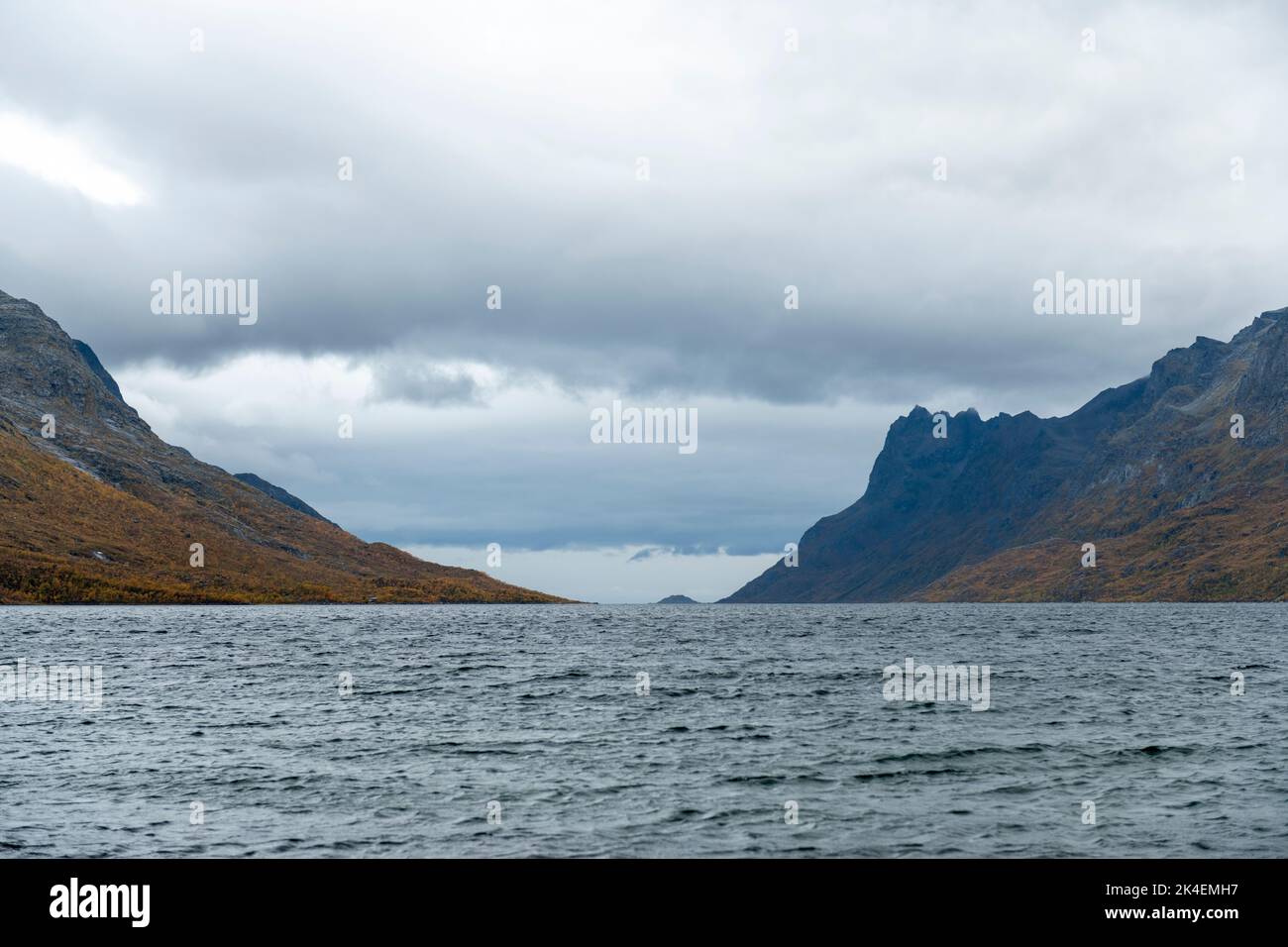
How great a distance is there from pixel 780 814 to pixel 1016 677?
2256 inches

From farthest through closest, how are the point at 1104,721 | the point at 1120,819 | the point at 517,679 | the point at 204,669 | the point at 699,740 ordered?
the point at 204,669, the point at 517,679, the point at 1104,721, the point at 699,740, the point at 1120,819

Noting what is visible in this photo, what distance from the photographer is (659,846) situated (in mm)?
28531

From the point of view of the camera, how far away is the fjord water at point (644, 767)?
2962 centimetres

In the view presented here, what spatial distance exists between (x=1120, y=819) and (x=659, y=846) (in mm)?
14089

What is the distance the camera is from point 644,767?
41.2 meters

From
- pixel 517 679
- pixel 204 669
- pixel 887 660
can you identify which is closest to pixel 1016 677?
pixel 887 660

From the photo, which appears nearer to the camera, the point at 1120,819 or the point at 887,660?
the point at 1120,819

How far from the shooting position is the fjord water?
2962 cm
